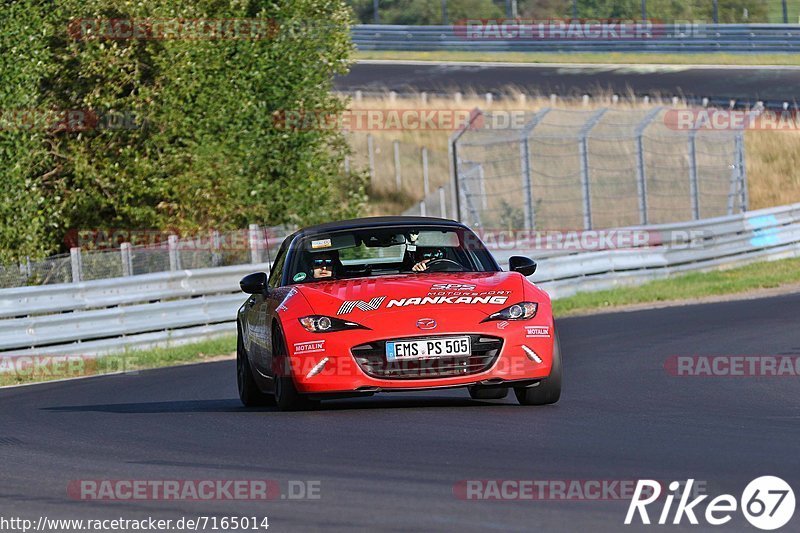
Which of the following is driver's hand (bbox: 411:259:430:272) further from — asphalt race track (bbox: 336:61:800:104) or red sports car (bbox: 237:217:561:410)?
asphalt race track (bbox: 336:61:800:104)

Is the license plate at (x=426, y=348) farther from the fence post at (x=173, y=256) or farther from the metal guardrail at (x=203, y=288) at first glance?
the fence post at (x=173, y=256)

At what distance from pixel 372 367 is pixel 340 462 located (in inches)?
73.3

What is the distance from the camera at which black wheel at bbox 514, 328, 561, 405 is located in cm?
958

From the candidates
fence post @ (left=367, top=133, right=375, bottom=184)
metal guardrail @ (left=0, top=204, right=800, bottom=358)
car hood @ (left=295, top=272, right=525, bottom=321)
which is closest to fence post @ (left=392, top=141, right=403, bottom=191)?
fence post @ (left=367, top=133, right=375, bottom=184)

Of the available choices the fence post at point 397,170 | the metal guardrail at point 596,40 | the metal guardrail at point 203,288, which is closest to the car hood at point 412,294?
the metal guardrail at point 203,288

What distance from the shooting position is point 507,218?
31.1 meters

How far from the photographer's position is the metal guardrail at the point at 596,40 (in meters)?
47.7

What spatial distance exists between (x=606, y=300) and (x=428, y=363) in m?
13.7

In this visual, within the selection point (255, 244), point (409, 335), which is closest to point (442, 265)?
point (409, 335)

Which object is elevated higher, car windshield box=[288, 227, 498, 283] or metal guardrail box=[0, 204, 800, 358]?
car windshield box=[288, 227, 498, 283]

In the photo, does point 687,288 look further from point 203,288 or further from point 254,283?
point 254,283

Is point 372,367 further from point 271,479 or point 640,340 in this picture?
point 640,340

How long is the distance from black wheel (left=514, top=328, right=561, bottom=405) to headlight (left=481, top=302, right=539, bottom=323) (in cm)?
21

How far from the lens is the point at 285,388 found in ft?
32.1
